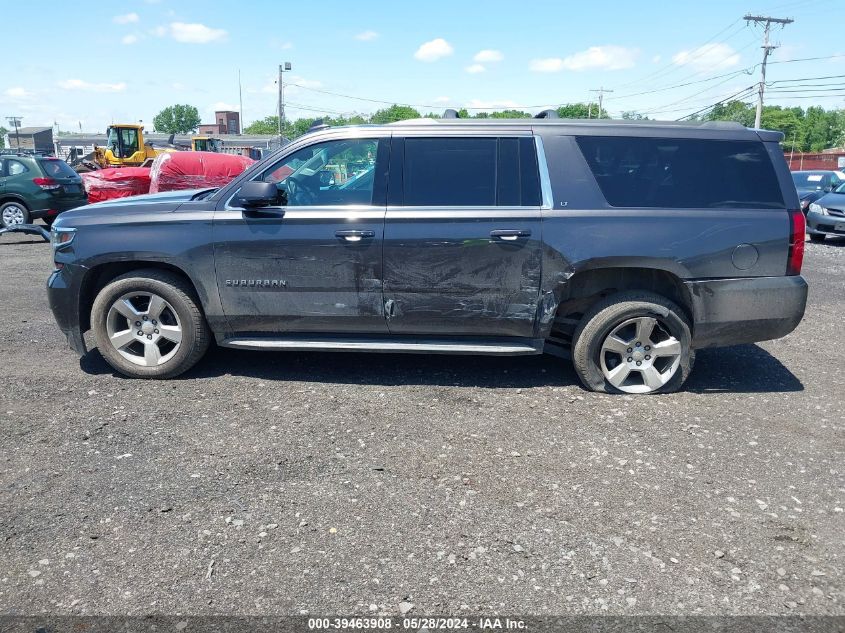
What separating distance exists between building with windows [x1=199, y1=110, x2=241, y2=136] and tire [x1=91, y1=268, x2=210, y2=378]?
5363 inches

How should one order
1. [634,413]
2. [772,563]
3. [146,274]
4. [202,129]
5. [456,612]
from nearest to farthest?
[456,612] < [772,563] < [634,413] < [146,274] < [202,129]

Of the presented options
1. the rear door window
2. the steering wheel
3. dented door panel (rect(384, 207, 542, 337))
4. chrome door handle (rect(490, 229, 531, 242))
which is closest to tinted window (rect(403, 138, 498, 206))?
the rear door window

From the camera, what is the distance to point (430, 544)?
3133mm

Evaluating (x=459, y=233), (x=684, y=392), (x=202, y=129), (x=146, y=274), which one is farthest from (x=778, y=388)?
(x=202, y=129)

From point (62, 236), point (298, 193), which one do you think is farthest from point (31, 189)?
point (298, 193)

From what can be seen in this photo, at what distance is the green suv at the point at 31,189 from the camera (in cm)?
1431

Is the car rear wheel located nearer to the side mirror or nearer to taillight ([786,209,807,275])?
the side mirror

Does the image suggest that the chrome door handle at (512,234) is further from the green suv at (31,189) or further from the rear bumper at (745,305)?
the green suv at (31,189)

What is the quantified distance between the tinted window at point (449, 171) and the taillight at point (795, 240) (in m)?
2.08

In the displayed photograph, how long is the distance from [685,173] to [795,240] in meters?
0.89

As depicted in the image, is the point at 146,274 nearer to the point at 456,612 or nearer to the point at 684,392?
the point at 456,612

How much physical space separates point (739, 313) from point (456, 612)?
3.24 meters

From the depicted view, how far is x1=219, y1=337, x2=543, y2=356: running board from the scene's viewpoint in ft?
16.1

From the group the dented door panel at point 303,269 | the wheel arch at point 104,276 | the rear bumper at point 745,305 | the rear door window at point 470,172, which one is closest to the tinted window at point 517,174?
the rear door window at point 470,172
